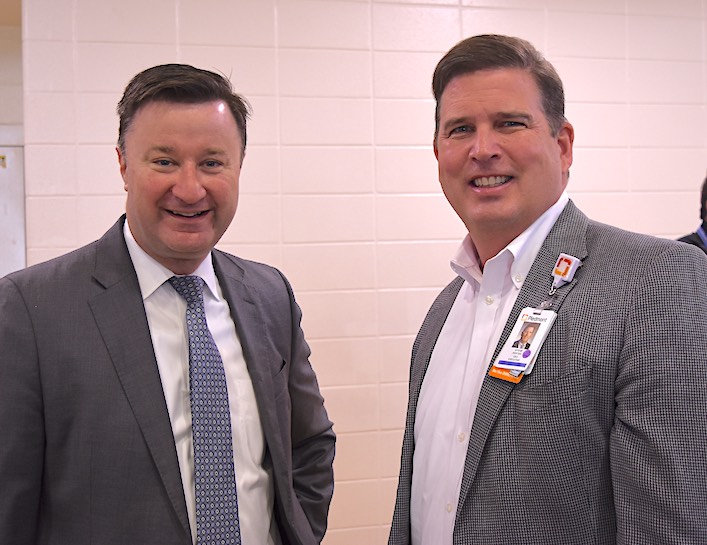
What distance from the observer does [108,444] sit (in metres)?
1.49

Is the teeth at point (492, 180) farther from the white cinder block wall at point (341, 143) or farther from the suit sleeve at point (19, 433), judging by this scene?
the white cinder block wall at point (341, 143)

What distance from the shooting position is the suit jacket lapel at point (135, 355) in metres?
1.51

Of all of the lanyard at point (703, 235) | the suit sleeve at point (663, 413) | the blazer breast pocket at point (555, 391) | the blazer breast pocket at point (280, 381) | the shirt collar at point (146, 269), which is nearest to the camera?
the suit sleeve at point (663, 413)

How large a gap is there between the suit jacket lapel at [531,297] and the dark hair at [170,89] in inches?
34.1

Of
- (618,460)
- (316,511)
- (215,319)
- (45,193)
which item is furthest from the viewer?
(45,193)

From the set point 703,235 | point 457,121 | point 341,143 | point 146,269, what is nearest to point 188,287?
point 146,269

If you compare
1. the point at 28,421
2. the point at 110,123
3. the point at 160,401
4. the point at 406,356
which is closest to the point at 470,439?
the point at 160,401

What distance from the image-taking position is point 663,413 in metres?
1.19

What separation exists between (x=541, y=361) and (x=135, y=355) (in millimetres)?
903

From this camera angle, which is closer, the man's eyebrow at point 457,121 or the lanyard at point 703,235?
the man's eyebrow at point 457,121

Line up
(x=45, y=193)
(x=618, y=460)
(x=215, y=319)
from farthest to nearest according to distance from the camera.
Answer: (x=45, y=193), (x=215, y=319), (x=618, y=460)

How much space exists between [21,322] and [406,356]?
1871mm

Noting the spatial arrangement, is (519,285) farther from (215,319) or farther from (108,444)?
(108,444)

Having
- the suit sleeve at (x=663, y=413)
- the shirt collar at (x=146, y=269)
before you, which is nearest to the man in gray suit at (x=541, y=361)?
the suit sleeve at (x=663, y=413)
